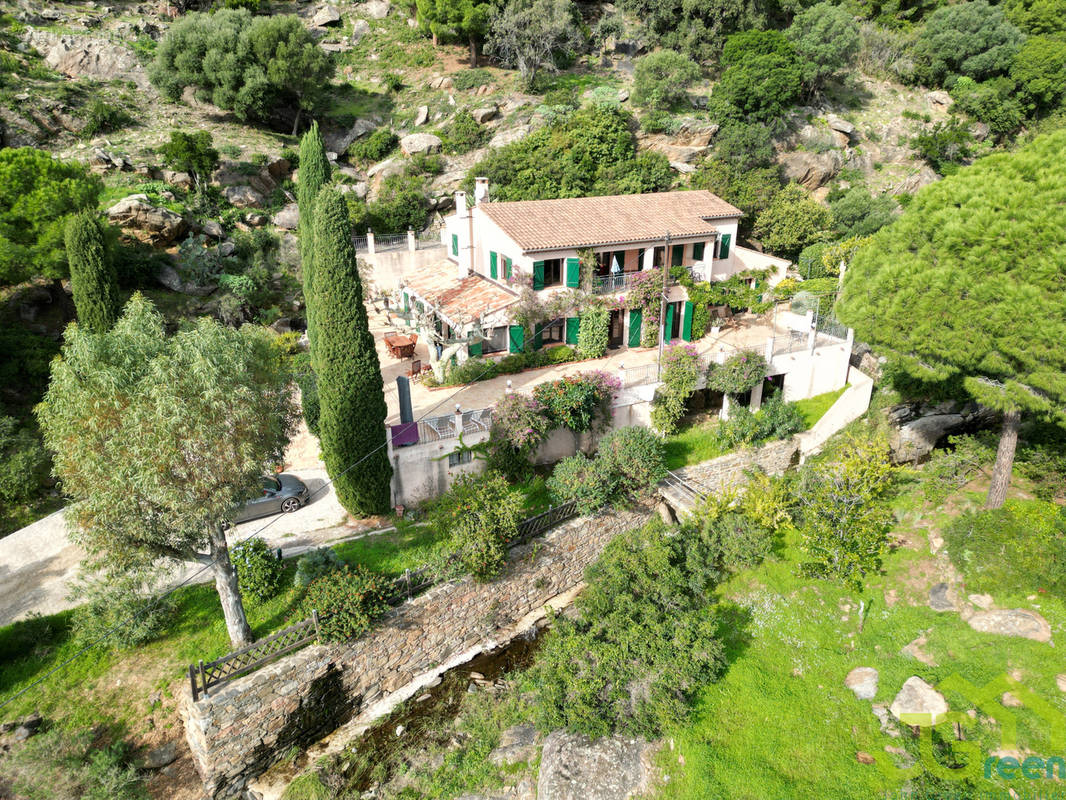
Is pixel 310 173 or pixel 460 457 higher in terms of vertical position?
pixel 310 173

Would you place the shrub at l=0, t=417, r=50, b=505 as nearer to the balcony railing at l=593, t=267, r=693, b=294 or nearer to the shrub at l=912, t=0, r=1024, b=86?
the balcony railing at l=593, t=267, r=693, b=294

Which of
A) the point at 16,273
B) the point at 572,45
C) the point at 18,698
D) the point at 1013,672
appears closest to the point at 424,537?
the point at 18,698

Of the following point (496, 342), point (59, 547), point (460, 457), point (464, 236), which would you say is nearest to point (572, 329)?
point (496, 342)

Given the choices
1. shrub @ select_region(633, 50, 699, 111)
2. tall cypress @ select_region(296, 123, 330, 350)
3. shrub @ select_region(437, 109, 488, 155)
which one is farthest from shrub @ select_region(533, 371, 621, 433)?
shrub @ select_region(633, 50, 699, 111)

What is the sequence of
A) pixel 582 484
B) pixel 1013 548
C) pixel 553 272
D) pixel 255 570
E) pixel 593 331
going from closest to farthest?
1. pixel 1013 548
2. pixel 255 570
3. pixel 582 484
4. pixel 593 331
5. pixel 553 272

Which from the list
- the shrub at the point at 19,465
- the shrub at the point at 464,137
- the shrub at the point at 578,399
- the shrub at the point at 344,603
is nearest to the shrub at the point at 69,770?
the shrub at the point at 344,603

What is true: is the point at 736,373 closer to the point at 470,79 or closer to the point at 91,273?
the point at 91,273

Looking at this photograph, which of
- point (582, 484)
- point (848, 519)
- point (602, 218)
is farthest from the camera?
point (602, 218)
